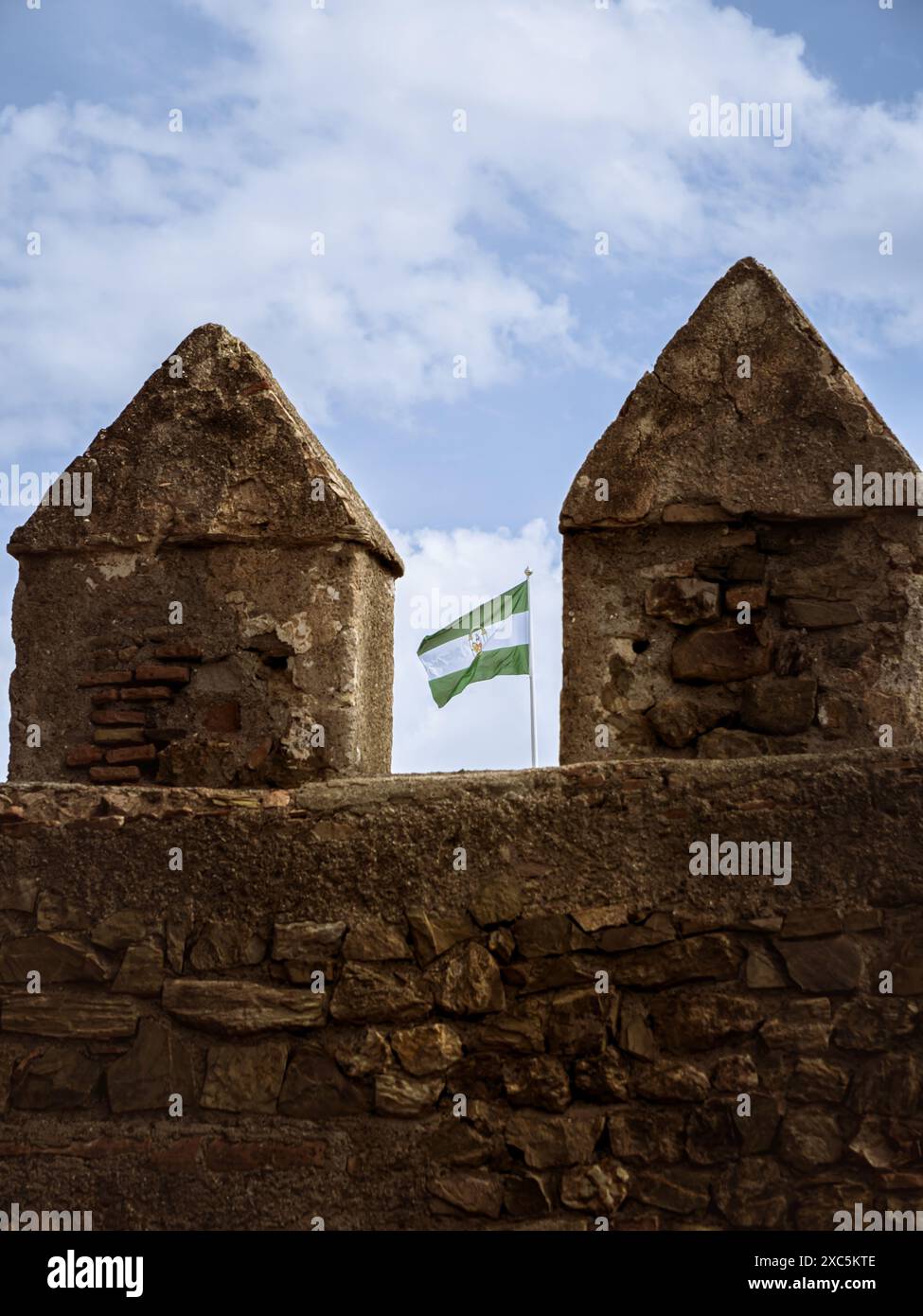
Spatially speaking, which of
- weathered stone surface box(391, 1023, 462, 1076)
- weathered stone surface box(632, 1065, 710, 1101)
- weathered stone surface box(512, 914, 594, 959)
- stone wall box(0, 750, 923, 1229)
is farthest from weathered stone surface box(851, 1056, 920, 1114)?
weathered stone surface box(391, 1023, 462, 1076)

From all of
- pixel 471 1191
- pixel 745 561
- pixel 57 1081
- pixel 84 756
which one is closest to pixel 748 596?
pixel 745 561

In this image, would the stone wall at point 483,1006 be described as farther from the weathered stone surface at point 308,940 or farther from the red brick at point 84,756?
the red brick at point 84,756

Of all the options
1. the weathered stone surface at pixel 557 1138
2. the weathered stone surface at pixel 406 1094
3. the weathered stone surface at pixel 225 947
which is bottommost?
the weathered stone surface at pixel 557 1138

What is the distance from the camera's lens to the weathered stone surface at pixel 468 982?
352 centimetres

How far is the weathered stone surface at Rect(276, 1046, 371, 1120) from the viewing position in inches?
138

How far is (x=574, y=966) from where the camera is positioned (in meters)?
3.51

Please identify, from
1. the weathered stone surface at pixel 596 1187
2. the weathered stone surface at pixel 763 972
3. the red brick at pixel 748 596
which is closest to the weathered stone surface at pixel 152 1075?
the weathered stone surface at pixel 596 1187

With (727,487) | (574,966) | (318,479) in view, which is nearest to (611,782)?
(574,966)

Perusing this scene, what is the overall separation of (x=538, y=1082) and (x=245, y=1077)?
758 mm

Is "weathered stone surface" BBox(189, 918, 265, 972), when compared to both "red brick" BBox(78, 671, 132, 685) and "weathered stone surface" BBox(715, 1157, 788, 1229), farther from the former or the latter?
"weathered stone surface" BBox(715, 1157, 788, 1229)

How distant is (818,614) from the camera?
12.9ft

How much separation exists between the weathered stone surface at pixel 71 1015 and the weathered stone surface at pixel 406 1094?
0.70m
